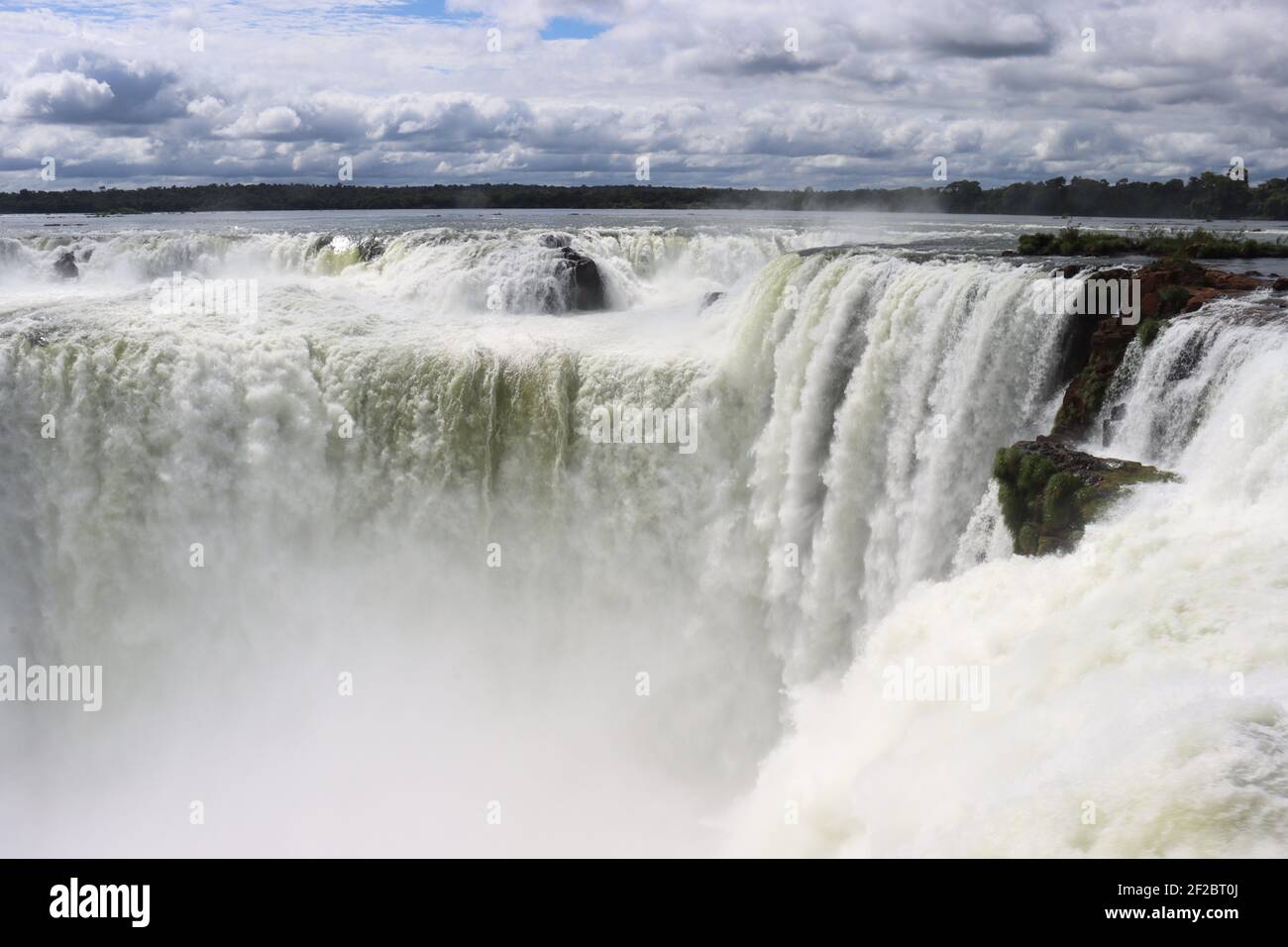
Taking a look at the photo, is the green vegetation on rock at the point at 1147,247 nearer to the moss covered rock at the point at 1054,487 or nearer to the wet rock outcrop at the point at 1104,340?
the wet rock outcrop at the point at 1104,340

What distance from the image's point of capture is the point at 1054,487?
29.4 feet

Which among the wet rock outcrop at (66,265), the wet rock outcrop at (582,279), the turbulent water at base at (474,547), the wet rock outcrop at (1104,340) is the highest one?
the wet rock outcrop at (66,265)

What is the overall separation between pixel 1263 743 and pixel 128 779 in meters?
14.2

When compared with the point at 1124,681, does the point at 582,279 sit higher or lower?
higher

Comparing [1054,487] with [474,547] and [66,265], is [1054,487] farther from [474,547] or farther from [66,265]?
[66,265]

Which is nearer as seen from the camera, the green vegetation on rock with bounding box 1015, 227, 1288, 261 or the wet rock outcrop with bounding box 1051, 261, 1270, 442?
the wet rock outcrop with bounding box 1051, 261, 1270, 442

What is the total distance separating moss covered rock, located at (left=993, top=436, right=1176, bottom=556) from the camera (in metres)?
8.61

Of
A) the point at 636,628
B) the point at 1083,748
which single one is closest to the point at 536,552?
the point at 636,628

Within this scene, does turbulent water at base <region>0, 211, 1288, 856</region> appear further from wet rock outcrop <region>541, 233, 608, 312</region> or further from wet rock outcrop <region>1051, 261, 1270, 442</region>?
wet rock outcrop <region>541, 233, 608, 312</region>

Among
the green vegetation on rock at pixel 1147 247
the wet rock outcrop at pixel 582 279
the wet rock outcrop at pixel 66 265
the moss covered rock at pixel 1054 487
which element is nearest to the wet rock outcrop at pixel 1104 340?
the moss covered rock at pixel 1054 487

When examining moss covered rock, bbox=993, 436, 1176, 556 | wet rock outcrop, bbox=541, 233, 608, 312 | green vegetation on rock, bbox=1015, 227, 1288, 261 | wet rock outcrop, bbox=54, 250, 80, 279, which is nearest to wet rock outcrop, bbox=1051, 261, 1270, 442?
moss covered rock, bbox=993, 436, 1176, 556

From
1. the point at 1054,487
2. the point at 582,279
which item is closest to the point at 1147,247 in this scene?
the point at 582,279

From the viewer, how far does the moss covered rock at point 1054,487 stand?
339 inches

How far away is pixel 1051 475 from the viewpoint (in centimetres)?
914
